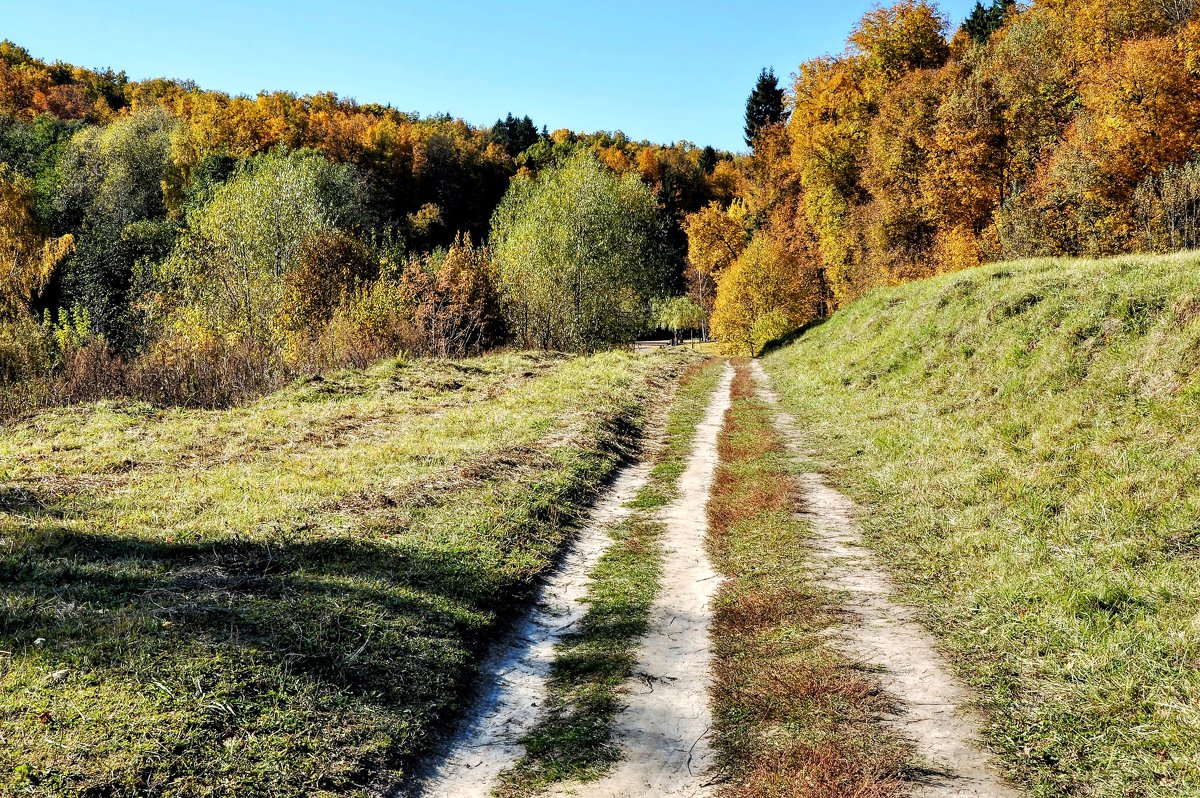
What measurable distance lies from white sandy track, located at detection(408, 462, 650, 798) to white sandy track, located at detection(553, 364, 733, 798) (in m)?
0.60

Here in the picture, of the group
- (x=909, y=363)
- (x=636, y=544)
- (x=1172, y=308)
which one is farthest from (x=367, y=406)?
(x=1172, y=308)

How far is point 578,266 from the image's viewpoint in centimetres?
3722

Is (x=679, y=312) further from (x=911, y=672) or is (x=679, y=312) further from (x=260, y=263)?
(x=911, y=672)

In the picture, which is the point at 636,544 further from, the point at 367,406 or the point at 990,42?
the point at 990,42

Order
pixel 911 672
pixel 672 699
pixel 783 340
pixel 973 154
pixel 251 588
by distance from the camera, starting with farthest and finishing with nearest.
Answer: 1. pixel 783 340
2. pixel 973 154
3. pixel 251 588
4. pixel 911 672
5. pixel 672 699

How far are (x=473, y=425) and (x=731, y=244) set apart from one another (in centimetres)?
5624

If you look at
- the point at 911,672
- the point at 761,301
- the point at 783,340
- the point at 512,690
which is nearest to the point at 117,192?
the point at 761,301

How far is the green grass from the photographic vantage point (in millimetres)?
4289

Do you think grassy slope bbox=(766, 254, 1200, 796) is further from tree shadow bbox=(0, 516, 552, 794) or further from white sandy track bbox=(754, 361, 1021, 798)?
tree shadow bbox=(0, 516, 552, 794)

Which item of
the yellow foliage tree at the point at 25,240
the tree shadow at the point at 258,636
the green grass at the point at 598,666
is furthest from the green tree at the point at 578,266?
the tree shadow at the point at 258,636

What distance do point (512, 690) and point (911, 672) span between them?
2889 millimetres

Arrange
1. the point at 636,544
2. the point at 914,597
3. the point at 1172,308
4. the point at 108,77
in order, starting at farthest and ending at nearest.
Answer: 1. the point at 108,77
2. the point at 1172,308
3. the point at 636,544
4. the point at 914,597

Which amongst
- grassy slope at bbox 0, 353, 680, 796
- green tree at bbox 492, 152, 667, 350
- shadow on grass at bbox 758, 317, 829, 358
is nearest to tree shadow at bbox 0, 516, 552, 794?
grassy slope at bbox 0, 353, 680, 796

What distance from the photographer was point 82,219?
64.9 m
